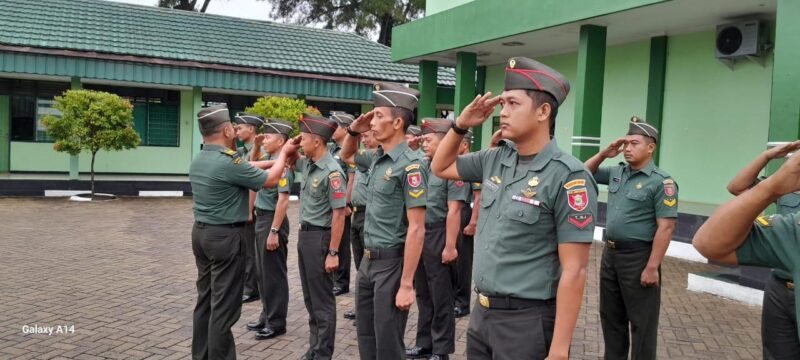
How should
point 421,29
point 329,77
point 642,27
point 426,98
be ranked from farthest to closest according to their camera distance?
point 329,77 → point 426,98 → point 421,29 → point 642,27

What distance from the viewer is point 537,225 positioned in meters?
2.49

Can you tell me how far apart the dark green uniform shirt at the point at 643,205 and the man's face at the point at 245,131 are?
399 centimetres

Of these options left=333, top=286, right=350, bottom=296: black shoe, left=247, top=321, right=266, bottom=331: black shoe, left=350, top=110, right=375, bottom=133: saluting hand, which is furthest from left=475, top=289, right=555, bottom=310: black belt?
left=333, top=286, right=350, bottom=296: black shoe

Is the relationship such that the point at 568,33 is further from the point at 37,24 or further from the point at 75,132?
the point at 37,24

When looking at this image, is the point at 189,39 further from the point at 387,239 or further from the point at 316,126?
the point at 387,239

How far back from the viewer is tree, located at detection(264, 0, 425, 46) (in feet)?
96.7

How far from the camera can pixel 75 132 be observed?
1387 centimetres

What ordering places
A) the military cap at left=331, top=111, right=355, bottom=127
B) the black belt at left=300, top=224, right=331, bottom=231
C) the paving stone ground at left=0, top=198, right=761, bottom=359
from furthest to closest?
the military cap at left=331, top=111, right=355, bottom=127, the paving stone ground at left=0, top=198, right=761, bottom=359, the black belt at left=300, top=224, right=331, bottom=231

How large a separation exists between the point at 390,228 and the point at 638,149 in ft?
6.83

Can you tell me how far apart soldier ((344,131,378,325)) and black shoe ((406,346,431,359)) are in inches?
32.3

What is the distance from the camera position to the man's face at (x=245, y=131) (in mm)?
6630

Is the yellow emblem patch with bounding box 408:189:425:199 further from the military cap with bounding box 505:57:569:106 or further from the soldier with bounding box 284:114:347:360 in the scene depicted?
the military cap with bounding box 505:57:569:106

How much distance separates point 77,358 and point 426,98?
1148 centimetres

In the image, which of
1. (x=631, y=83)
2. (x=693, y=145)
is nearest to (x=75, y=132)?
(x=631, y=83)
